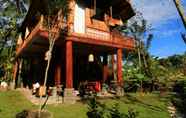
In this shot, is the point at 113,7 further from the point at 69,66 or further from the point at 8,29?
the point at 8,29

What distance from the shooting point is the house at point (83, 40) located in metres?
18.2

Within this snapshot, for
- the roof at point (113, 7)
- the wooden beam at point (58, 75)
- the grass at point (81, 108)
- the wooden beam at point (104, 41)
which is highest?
the roof at point (113, 7)

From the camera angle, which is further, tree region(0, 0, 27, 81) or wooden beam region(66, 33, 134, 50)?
tree region(0, 0, 27, 81)

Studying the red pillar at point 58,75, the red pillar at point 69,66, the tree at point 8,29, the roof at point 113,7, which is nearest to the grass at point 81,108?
the red pillar at point 69,66

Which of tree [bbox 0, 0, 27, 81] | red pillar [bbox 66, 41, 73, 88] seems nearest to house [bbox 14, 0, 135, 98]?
red pillar [bbox 66, 41, 73, 88]

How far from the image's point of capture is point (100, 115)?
9922 millimetres

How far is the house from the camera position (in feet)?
59.8

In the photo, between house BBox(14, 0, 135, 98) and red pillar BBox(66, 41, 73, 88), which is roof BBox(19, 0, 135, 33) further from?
red pillar BBox(66, 41, 73, 88)

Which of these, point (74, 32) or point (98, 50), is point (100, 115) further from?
point (98, 50)

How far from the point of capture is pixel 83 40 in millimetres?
19188

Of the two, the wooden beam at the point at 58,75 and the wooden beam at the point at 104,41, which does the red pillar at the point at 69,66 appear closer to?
the wooden beam at the point at 104,41

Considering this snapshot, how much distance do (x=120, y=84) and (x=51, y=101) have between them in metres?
5.73

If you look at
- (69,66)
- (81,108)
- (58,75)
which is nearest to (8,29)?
(58,75)

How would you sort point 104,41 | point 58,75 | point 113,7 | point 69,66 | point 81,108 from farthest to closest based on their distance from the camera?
point 113,7
point 58,75
point 104,41
point 69,66
point 81,108
